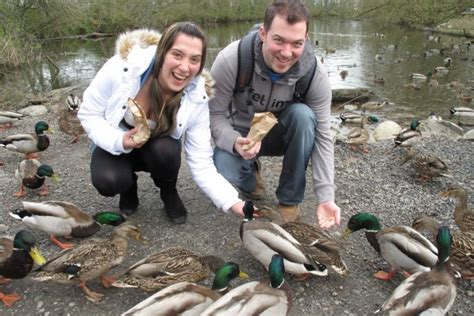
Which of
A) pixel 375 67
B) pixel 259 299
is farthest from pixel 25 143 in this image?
pixel 375 67

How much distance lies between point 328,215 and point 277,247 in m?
0.46

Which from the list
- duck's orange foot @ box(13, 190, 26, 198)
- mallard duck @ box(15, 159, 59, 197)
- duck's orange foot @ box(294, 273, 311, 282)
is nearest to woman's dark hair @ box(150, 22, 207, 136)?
duck's orange foot @ box(294, 273, 311, 282)

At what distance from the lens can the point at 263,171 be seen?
198 inches

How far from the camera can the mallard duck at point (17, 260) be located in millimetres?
2846


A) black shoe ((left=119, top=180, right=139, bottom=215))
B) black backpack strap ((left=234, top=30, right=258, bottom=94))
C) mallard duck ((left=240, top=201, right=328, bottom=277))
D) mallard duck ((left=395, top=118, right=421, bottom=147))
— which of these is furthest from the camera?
mallard duck ((left=395, top=118, right=421, bottom=147))

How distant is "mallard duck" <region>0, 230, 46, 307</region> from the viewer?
112 inches

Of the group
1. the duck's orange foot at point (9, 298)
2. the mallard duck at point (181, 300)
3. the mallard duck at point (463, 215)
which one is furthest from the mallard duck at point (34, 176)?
the mallard duck at point (463, 215)

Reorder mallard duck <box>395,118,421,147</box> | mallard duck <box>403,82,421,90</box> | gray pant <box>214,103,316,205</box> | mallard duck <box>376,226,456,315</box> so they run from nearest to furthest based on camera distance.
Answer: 1. mallard duck <box>376,226,456,315</box>
2. gray pant <box>214,103,316,205</box>
3. mallard duck <box>395,118,421,147</box>
4. mallard duck <box>403,82,421,90</box>

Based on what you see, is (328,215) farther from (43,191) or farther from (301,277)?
(43,191)

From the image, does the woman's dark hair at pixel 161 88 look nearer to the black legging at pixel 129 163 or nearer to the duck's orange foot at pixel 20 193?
the black legging at pixel 129 163

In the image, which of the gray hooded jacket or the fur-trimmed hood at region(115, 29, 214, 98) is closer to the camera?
the fur-trimmed hood at region(115, 29, 214, 98)

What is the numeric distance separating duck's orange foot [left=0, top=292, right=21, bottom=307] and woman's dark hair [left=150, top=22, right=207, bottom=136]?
1.46m

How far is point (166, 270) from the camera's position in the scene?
9.49 ft

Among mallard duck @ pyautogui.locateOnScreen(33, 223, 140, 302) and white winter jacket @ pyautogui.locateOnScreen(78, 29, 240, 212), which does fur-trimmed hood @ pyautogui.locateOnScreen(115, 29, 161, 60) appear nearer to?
white winter jacket @ pyautogui.locateOnScreen(78, 29, 240, 212)
